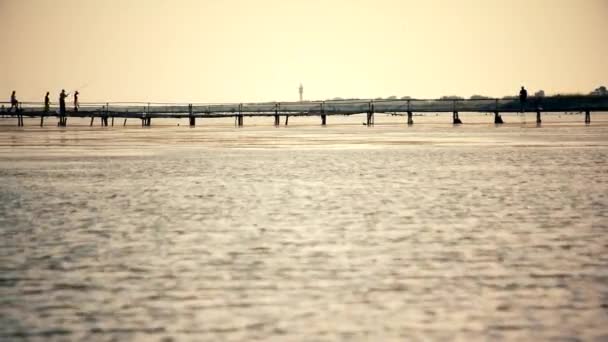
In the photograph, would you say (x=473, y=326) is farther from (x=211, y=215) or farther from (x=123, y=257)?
(x=211, y=215)

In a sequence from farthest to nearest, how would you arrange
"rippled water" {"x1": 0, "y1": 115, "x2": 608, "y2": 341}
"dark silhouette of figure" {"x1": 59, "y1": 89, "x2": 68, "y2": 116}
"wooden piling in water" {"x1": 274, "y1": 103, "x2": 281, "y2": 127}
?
"wooden piling in water" {"x1": 274, "y1": 103, "x2": 281, "y2": 127} < "dark silhouette of figure" {"x1": 59, "y1": 89, "x2": 68, "y2": 116} < "rippled water" {"x1": 0, "y1": 115, "x2": 608, "y2": 341}

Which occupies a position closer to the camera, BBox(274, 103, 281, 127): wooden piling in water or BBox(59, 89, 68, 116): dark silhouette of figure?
BBox(59, 89, 68, 116): dark silhouette of figure

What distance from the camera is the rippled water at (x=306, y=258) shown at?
623 cm

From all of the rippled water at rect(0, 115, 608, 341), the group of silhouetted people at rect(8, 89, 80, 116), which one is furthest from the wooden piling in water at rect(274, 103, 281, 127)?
the rippled water at rect(0, 115, 608, 341)

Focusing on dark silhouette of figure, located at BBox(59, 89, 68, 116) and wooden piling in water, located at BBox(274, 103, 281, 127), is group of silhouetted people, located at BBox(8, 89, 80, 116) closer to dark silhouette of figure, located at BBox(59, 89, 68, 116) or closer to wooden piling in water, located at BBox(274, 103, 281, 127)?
dark silhouette of figure, located at BBox(59, 89, 68, 116)

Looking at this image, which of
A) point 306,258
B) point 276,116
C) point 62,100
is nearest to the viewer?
point 306,258

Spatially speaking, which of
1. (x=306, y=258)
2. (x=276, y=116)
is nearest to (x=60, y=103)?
(x=276, y=116)

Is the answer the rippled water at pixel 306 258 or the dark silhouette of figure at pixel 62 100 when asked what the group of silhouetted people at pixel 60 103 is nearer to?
the dark silhouette of figure at pixel 62 100

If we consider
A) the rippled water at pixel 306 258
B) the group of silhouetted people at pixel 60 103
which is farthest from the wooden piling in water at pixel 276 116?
the rippled water at pixel 306 258

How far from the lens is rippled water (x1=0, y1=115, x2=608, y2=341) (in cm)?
623

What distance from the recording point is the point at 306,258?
885 cm

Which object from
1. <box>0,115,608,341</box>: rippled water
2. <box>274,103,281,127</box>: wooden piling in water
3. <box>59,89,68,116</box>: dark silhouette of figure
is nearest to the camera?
<box>0,115,608,341</box>: rippled water

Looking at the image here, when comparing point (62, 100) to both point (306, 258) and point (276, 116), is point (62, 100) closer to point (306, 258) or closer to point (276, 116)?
point (276, 116)

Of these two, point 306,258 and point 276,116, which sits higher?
point 276,116
